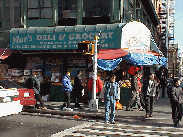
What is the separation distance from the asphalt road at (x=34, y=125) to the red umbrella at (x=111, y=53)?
6.31 m

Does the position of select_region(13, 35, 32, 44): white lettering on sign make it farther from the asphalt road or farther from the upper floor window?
the asphalt road

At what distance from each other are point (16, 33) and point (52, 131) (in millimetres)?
13067

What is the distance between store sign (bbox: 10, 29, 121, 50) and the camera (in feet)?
62.2

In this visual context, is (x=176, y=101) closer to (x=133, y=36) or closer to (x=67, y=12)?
(x=133, y=36)

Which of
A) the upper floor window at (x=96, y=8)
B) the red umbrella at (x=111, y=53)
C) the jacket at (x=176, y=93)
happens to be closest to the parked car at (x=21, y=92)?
the jacket at (x=176, y=93)

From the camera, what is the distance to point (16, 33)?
68.2ft

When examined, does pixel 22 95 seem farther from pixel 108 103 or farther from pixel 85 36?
pixel 85 36

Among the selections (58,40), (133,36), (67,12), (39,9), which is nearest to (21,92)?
(58,40)

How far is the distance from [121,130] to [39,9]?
575 inches

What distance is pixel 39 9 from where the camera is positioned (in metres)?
21.8

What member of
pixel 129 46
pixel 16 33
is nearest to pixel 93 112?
pixel 129 46

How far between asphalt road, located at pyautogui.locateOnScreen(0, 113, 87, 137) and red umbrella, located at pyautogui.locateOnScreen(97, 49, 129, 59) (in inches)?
249

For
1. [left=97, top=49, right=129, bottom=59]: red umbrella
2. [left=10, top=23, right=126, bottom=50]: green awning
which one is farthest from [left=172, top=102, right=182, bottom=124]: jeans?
[left=10, top=23, right=126, bottom=50]: green awning

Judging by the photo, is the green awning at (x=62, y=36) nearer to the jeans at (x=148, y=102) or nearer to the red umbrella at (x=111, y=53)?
the red umbrella at (x=111, y=53)
